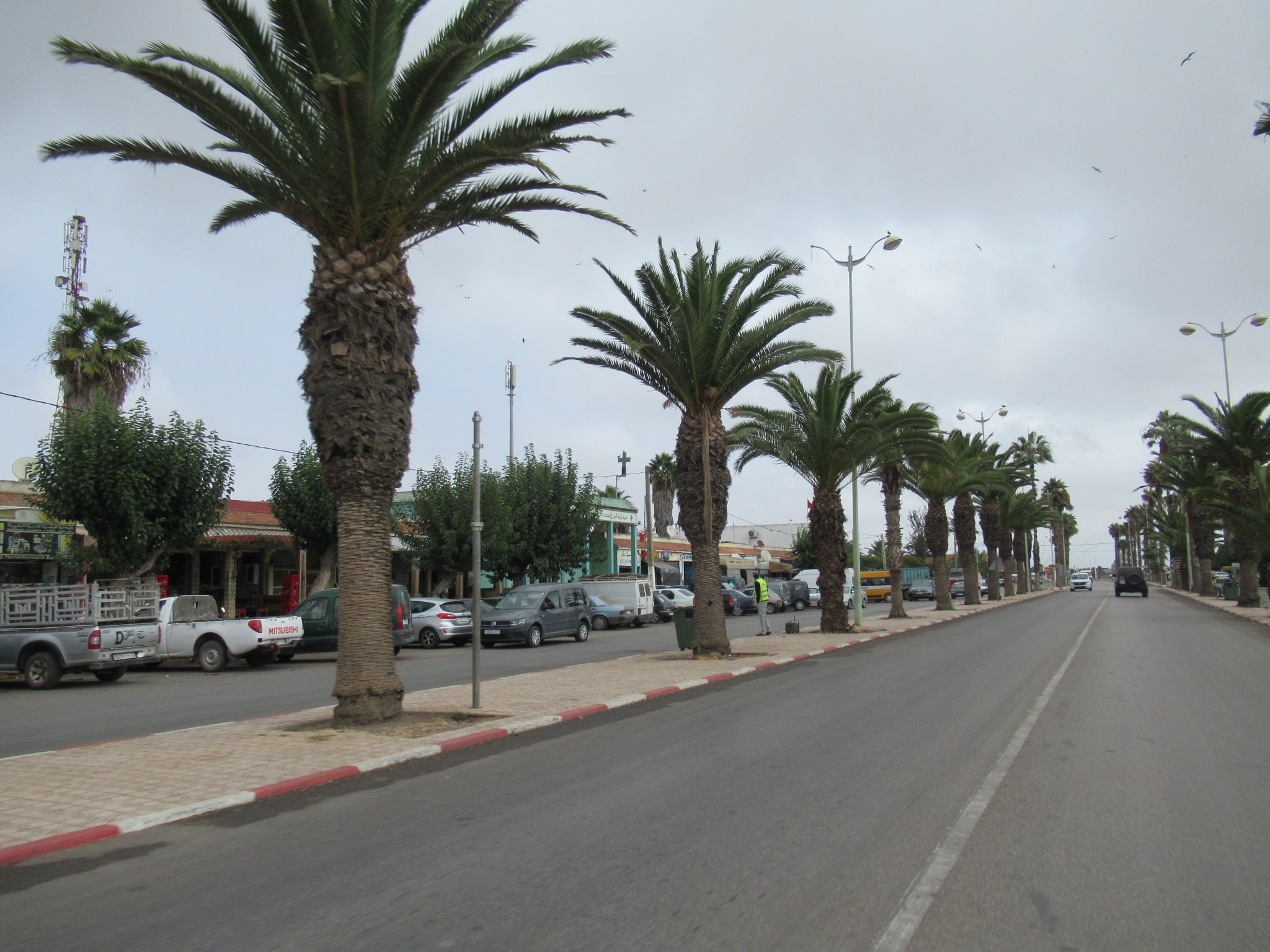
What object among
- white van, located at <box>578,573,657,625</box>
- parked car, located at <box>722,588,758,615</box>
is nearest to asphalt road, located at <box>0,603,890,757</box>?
white van, located at <box>578,573,657,625</box>

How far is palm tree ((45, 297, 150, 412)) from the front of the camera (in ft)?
90.3

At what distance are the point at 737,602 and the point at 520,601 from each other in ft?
61.7

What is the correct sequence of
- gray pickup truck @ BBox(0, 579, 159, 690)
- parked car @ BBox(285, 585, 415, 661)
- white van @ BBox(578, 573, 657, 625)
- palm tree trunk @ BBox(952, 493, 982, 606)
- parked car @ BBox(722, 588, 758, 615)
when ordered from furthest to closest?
palm tree trunk @ BBox(952, 493, 982, 606), parked car @ BBox(722, 588, 758, 615), white van @ BBox(578, 573, 657, 625), parked car @ BBox(285, 585, 415, 661), gray pickup truck @ BBox(0, 579, 159, 690)

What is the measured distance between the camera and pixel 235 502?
1475 inches

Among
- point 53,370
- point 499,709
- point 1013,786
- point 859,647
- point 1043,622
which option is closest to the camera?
point 1013,786

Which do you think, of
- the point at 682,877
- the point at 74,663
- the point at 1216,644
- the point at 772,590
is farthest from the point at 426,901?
the point at 772,590

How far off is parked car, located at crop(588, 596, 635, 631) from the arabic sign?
17235 millimetres

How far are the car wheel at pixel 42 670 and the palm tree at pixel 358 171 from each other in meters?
9.85

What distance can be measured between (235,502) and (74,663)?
21.0m

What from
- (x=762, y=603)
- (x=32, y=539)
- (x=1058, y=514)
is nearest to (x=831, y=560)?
(x=762, y=603)

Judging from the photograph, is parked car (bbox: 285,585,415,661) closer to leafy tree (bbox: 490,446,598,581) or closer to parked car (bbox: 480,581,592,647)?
parked car (bbox: 480,581,592,647)

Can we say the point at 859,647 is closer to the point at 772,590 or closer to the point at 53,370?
the point at 53,370

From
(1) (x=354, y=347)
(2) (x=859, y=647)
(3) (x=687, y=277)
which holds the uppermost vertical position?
(3) (x=687, y=277)

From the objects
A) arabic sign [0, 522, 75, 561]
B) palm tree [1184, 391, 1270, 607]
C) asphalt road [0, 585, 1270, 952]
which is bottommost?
asphalt road [0, 585, 1270, 952]
